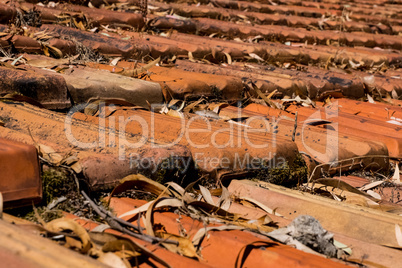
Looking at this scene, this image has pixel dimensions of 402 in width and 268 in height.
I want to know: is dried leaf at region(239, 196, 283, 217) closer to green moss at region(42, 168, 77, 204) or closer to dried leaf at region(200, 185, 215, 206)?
dried leaf at region(200, 185, 215, 206)

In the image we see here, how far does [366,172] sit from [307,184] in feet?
1.53

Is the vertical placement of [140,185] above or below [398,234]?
above

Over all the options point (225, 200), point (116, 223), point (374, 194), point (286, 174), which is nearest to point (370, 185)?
point (374, 194)

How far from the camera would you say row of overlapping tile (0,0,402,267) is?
1.57 m

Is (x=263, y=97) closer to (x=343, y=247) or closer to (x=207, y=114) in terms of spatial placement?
(x=207, y=114)

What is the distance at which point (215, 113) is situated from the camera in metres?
2.60

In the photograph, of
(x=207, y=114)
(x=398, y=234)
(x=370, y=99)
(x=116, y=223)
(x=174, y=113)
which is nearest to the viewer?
(x=116, y=223)

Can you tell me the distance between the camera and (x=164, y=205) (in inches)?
60.6

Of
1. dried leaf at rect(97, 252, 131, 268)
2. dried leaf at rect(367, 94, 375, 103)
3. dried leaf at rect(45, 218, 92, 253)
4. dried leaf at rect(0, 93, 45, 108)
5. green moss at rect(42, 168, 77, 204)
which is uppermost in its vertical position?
dried leaf at rect(0, 93, 45, 108)

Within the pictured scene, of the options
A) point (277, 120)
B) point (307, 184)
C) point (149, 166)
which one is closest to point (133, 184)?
point (149, 166)

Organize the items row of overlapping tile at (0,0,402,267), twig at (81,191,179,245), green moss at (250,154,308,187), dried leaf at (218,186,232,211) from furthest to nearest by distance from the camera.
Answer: green moss at (250,154,308,187) → dried leaf at (218,186,232,211) → row of overlapping tile at (0,0,402,267) → twig at (81,191,179,245)

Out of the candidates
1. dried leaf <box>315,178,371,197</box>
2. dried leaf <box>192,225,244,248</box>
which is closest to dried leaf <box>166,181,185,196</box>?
dried leaf <box>192,225,244,248</box>

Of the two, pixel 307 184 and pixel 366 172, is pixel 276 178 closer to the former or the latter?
pixel 307 184

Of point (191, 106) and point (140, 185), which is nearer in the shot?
point (140, 185)
